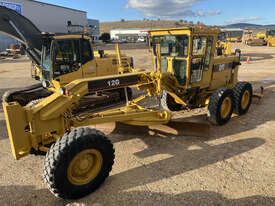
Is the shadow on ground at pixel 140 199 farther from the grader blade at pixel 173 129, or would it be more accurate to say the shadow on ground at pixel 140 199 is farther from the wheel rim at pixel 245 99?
the wheel rim at pixel 245 99

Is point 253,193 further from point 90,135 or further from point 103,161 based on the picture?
point 90,135

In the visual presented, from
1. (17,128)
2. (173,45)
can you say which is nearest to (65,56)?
(173,45)

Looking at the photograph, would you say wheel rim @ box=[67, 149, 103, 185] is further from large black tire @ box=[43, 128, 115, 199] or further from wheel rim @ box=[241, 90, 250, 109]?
wheel rim @ box=[241, 90, 250, 109]

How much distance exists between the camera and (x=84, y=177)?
3.53 metres

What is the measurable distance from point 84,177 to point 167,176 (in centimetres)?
139

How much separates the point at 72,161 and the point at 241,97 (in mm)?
5077

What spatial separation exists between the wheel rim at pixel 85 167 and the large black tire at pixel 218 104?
3291mm

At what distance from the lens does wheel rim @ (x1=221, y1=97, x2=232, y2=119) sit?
19.6 ft

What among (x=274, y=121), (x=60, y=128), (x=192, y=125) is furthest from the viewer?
(x=274, y=121)

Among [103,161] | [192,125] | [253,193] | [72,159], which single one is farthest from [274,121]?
[72,159]

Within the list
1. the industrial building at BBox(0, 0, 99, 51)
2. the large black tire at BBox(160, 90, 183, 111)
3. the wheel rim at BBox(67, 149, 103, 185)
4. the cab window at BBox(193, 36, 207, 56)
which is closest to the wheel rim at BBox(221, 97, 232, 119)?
the cab window at BBox(193, 36, 207, 56)

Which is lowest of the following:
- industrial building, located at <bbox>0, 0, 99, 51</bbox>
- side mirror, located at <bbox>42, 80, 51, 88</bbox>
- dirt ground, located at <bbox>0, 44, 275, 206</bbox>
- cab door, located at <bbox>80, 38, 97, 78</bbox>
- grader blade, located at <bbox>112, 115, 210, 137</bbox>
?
dirt ground, located at <bbox>0, 44, 275, 206</bbox>

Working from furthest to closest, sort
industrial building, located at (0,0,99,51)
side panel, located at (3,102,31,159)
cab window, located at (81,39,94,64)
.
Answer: industrial building, located at (0,0,99,51) → cab window, located at (81,39,94,64) → side panel, located at (3,102,31,159)

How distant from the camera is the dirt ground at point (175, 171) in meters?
3.46
